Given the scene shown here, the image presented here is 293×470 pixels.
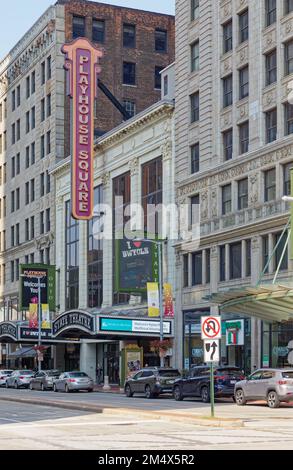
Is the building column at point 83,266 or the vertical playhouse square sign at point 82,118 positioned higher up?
the vertical playhouse square sign at point 82,118

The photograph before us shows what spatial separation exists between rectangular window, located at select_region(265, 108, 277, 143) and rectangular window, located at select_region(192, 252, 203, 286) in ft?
33.5

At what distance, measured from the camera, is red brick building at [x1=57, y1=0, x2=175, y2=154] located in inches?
3361

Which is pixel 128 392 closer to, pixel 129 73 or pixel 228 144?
pixel 228 144

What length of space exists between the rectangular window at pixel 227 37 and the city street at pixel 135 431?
2833 centimetres

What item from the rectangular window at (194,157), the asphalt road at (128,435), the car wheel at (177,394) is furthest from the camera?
the rectangular window at (194,157)

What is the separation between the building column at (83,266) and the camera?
249 feet

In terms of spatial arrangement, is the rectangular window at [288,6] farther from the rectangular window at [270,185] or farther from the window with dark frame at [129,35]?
the window with dark frame at [129,35]

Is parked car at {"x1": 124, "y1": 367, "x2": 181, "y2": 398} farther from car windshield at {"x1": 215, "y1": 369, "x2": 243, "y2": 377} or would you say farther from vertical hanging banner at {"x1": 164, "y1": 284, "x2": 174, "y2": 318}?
vertical hanging banner at {"x1": 164, "y1": 284, "x2": 174, "y2": 318}

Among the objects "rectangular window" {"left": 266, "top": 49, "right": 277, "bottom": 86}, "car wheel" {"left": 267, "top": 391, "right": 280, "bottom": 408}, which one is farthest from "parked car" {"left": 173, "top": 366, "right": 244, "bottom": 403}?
A: "rectangular window" {"left": 266, "top": 49, "right": 277, "bottom": 86}

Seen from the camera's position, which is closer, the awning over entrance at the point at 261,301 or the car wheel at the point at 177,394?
the awning over entrance at the point at 261,301

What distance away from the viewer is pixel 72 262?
3125 inches

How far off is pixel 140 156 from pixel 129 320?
14184mm

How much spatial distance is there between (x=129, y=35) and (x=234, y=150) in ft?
124

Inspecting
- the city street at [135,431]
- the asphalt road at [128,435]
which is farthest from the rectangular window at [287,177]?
the asphalt road at [128,435]
